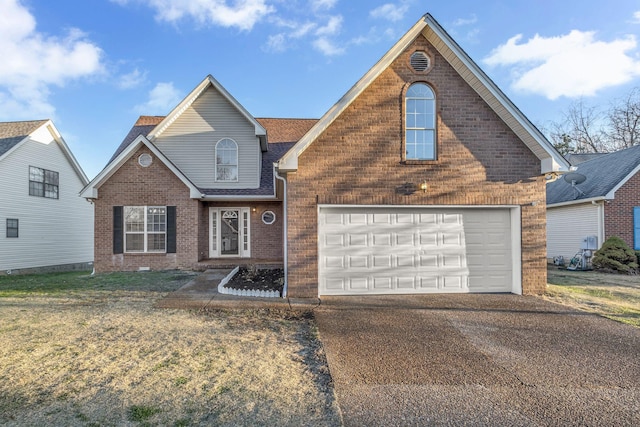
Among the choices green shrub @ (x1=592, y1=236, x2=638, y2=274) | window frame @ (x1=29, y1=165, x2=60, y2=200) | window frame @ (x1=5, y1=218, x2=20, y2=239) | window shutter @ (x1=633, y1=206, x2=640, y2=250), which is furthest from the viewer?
window frame @ (x1=29, y1=165, x2=60, y2=200)

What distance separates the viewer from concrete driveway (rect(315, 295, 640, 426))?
335 cm

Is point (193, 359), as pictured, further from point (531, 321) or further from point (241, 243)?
point (241, 243)

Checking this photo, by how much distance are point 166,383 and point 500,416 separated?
11.5ft

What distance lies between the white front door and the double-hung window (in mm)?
1918

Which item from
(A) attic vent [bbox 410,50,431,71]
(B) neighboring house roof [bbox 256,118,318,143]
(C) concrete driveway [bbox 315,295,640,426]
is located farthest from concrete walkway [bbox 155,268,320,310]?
(B) neighboring house roof [bbox 256,118,318,143]

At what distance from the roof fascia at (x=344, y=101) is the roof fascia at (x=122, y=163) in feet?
21.0

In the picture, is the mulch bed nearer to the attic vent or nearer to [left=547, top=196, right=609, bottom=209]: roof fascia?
the attic vent

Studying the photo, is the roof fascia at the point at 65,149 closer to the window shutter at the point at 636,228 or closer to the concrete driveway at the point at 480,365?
the concrete driveway at the point at 480,365

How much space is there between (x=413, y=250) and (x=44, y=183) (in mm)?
18361

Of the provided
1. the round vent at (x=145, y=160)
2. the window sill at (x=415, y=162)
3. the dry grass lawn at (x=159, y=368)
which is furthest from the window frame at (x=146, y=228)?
the window sill at (x=415, y=162)

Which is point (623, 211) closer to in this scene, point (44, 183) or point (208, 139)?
point (208, 139)

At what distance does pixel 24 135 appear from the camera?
16062 millimetres

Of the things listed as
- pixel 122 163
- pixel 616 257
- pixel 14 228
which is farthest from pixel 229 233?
pixel 616 257

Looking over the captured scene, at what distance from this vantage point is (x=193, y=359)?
458 cm
